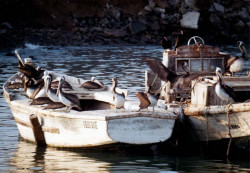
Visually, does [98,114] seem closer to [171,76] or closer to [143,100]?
[143,100]

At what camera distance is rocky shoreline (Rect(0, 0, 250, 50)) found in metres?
51.3

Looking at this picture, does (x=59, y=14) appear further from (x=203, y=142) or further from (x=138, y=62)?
(x=203, y=142)

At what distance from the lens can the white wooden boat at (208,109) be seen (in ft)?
51.0

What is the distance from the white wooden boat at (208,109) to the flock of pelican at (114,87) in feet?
0.91

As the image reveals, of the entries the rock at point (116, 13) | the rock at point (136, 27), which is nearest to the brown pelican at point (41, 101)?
the rock at point (136, 27)

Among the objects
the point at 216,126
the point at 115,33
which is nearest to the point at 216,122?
the point at 216,126

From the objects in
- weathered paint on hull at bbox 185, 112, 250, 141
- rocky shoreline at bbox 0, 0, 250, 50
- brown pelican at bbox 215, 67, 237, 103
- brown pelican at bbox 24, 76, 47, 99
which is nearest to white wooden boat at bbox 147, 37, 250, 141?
weathered paint on hull at bbox 185, 112, 250, 141

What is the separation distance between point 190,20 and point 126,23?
4.75m

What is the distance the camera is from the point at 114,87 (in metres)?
18.0

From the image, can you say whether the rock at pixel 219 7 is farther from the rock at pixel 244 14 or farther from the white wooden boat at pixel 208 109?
the white wooden boat at pixel 208 109

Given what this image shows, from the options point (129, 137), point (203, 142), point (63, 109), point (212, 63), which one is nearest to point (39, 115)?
point (63, 109)

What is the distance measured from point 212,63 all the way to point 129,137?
485cm

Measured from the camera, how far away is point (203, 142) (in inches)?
642

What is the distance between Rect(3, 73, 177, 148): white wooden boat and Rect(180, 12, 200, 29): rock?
122ft
